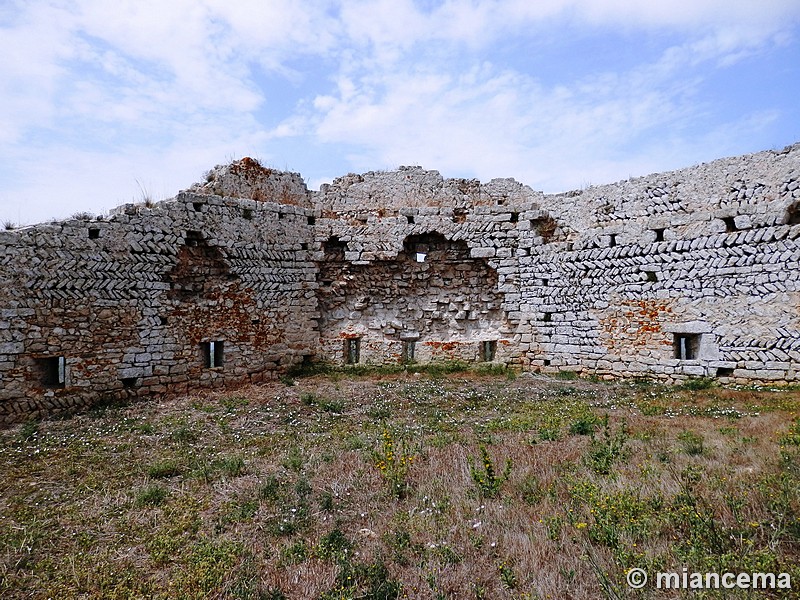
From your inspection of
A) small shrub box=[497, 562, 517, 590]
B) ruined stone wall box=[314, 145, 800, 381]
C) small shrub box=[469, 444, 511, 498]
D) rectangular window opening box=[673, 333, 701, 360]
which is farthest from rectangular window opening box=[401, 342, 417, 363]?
small shrub box=[497, 562, 517, 590]

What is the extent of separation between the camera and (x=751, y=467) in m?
5.28

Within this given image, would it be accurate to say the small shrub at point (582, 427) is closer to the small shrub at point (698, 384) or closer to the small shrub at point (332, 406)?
the small shrub at point (698, 384)

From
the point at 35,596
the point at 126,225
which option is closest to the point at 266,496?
the point at 35,596

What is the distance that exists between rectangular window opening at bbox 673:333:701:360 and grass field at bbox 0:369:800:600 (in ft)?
6.65

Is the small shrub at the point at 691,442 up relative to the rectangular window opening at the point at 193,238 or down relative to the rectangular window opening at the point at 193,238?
down

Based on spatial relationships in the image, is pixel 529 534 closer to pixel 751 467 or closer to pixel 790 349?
pixel 751 467

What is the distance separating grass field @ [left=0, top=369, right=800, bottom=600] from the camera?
3918 millimetres

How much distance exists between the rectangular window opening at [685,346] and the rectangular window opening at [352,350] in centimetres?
796

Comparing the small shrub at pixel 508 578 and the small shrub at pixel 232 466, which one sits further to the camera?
the small shrub at pixel 232 466

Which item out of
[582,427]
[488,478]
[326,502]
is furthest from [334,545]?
[582,427]

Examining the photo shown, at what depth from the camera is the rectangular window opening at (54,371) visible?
9.66 m

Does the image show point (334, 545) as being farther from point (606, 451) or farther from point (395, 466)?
point (606, 451)

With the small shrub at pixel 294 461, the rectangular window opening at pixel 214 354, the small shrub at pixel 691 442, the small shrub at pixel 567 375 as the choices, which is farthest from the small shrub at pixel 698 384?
the rectangular window opening at pixel 214 354

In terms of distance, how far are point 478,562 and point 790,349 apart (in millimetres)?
9000
